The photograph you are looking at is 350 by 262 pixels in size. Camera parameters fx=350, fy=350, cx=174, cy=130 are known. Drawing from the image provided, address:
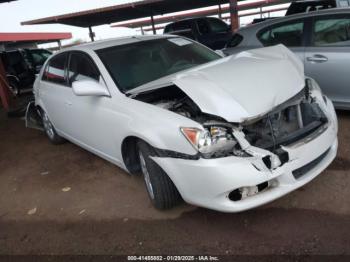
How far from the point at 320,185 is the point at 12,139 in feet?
18.5

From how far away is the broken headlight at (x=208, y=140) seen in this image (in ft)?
8.63

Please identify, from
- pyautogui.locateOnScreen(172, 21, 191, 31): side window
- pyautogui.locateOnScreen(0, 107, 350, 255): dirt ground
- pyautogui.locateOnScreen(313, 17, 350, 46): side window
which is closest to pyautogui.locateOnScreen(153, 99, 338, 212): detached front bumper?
pyautogui.locateOnScreen(0, 107, 350, 255): dirt ground

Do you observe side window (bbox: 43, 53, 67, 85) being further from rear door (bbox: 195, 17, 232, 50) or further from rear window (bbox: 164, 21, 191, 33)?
rear window (bbox: 164, 21, 191, 33)

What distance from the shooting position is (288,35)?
5.15 m

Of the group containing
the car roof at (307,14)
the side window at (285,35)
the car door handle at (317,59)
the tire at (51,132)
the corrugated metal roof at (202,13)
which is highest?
the car roof at (307,14)

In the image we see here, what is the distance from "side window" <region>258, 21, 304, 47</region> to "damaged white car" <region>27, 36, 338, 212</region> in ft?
5.06

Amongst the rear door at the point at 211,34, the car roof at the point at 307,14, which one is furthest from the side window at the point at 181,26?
the car roof at the point at 307,14

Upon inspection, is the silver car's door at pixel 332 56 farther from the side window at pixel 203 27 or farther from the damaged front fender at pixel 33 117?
the side window at pixel 203 27

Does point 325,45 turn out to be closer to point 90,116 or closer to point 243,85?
point 243,85

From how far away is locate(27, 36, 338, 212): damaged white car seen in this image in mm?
2594

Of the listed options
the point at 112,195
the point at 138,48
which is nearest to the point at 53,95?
the point at 138,48

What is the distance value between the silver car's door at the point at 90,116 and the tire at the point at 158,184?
20.1 inches

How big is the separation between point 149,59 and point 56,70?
1717 millimetres

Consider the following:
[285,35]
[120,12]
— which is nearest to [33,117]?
[285,35]
